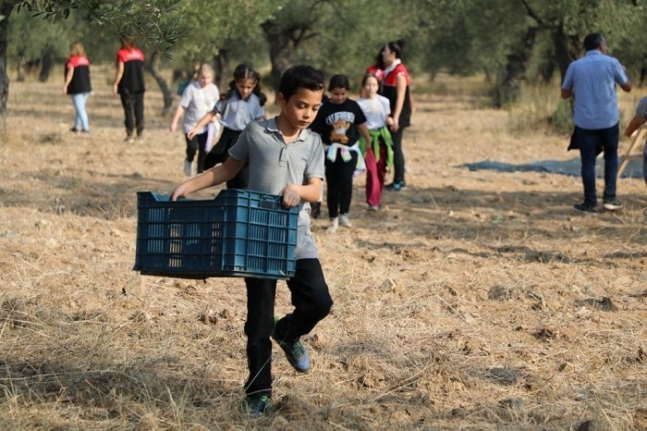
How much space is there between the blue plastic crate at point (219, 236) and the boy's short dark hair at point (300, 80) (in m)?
0.65

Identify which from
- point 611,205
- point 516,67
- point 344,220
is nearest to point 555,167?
point 611,205

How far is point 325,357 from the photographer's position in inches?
239

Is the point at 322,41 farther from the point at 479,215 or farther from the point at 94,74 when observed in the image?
the point at 94,74

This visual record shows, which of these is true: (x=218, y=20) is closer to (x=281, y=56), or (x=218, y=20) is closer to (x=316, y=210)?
(x=281, y=56)

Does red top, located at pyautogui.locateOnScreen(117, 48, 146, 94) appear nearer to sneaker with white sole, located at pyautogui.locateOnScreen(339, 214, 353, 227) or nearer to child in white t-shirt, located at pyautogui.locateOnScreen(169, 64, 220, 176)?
child in white t-shirt, located at pyautogui.locateOnScreen(169, 64, 220, 176)

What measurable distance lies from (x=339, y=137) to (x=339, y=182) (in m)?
0.48

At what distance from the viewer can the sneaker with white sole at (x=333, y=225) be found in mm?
10664

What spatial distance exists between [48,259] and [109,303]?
1299 millimetres

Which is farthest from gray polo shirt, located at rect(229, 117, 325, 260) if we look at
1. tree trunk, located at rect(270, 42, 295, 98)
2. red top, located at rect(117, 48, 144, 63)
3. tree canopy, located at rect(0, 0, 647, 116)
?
tree trunk, located at rect(270, 42, 295, 98)

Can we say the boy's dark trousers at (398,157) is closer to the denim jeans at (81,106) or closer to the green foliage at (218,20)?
the green foliage at (218,20)

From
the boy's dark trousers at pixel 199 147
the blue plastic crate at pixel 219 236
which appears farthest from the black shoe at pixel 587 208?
the blue plastic crate at pixel 219 236

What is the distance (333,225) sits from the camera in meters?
10.7

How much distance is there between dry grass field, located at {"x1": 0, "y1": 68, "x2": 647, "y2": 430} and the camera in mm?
5090

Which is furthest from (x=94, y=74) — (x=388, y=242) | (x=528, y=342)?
(x=528, y=342)
